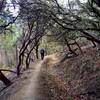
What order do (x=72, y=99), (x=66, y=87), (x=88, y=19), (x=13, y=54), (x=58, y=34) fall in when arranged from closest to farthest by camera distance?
(x=72, y=99) < (x=88, y=19) < (x=58, y=34) < (x=66, y=87) < (x=13, y=54)

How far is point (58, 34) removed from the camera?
55.7ft

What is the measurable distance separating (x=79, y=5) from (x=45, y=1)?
6.22 ft

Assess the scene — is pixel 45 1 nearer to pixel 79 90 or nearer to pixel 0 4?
pixel 0 4

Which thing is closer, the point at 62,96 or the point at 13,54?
the point at 62,96

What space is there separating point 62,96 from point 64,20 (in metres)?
4.10

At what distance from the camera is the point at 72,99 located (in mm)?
14555

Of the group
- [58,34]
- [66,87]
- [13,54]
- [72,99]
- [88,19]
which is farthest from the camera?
[13,54]

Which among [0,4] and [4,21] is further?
[4,21]

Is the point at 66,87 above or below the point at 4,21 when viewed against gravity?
below

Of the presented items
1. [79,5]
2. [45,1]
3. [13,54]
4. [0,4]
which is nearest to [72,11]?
[79,5]

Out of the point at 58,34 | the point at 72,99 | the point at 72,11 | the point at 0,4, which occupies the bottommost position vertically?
the point at 72,99

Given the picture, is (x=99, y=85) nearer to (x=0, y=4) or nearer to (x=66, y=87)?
(x=66, y=87)

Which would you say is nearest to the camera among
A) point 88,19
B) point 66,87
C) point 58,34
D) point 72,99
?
point 72,99

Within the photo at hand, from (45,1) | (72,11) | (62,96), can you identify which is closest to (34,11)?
(45,1)
